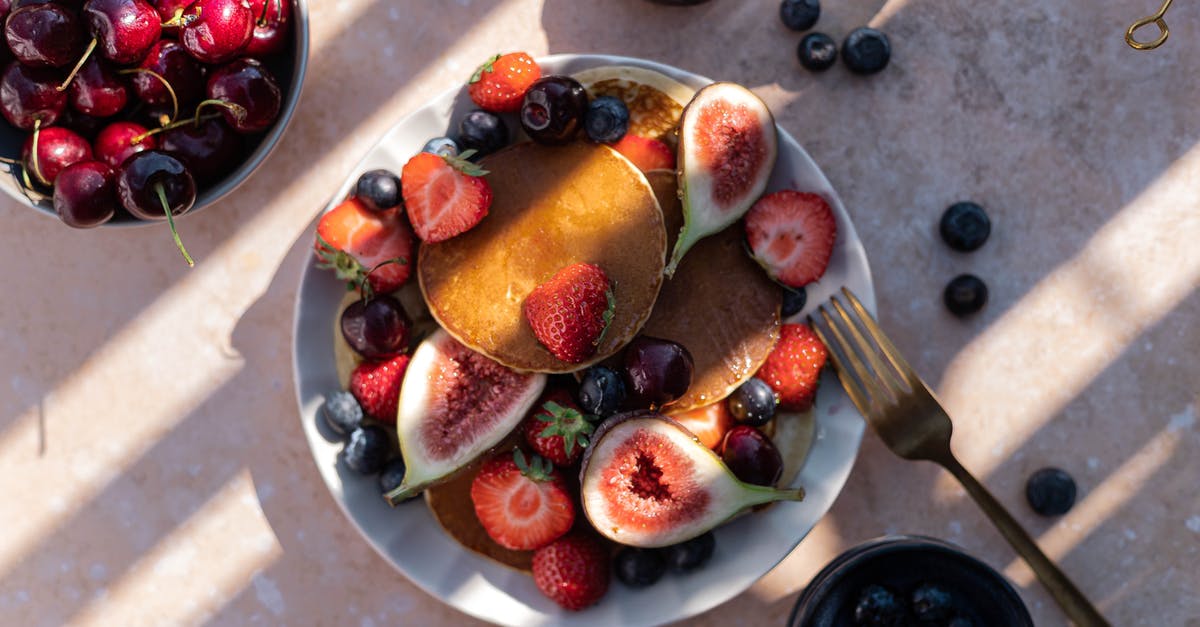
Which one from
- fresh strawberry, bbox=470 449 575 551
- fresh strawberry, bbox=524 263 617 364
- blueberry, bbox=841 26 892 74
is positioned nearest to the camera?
fresh strawberry, bbox=524 263 617 364

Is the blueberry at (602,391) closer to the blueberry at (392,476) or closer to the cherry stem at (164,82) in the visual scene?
the blueberry at (392,476)

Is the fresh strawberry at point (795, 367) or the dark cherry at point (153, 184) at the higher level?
the fresh strawberry at point (795, 367)

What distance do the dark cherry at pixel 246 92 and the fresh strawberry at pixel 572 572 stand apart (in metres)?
0.98

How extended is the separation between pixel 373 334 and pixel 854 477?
104 centimetres

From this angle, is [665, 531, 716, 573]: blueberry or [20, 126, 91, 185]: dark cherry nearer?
[20, 126, 91, 185]: dark cherry

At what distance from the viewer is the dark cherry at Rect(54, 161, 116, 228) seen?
166 cm

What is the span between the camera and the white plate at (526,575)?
1835 millimetres

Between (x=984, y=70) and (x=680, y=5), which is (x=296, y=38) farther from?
(x=984, y=70)

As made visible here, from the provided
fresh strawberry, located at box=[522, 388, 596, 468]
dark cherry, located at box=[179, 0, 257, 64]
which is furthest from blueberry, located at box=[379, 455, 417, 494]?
dark cherry, located at box=[179, 0, 257, 64]

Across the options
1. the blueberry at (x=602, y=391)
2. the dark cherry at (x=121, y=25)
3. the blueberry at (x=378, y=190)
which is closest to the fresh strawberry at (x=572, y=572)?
the blueberry at (x=602, y=391)

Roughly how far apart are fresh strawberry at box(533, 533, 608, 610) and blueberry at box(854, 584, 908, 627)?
497 mm

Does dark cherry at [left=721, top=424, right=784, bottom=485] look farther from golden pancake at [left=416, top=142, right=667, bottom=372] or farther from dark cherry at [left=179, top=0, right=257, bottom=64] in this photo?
dark cherry at [left=179, top=0, right=257, bottom=64]

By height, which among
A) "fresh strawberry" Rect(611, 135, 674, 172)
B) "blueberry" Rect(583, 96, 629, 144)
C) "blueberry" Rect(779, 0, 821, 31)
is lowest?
"fresh strawberry" Rect(611, 135, 674, 172)

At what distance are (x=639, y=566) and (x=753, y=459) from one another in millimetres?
310
